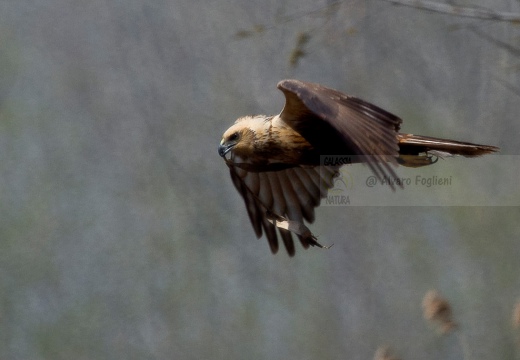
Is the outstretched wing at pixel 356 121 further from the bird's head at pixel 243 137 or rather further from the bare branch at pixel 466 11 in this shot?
the bare branch at pixel 466 11

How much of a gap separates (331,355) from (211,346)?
3.53ft

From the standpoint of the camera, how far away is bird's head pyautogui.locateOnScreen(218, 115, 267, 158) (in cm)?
527

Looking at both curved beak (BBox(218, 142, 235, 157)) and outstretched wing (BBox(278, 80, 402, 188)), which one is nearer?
outstretched wing (BBox(278, 80, 402, 188))

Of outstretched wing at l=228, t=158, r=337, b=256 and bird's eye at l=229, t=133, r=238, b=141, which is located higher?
bird's eye at l=229, t=133, r=238, b=141

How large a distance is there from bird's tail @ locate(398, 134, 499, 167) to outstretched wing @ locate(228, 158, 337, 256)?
520 millimetres

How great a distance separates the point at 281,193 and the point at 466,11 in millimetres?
1596

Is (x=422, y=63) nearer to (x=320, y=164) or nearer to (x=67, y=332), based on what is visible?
(x=320, y=164)

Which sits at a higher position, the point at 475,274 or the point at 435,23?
the point at 435,23

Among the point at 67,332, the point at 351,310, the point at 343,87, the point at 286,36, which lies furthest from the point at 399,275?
the point at 67,332

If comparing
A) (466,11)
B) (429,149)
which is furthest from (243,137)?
(466,11)

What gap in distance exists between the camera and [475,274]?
8.21m

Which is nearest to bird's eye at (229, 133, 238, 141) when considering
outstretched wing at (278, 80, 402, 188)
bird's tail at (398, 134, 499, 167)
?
outstretched wing at (278, 80, 402, 188)

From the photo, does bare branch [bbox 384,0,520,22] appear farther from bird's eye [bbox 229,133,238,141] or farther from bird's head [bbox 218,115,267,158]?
bird's eye [bbox 229,133,238,141]

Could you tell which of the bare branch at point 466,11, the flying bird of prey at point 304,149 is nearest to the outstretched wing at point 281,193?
the flying bird of prey at point 304,149
